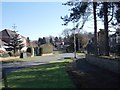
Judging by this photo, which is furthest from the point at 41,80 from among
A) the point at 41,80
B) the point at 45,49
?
the point at 45,49

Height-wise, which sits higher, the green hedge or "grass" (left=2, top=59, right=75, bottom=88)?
the green hedge

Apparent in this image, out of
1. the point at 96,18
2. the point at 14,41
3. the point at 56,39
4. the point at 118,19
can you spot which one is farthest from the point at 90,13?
the point at 56,39

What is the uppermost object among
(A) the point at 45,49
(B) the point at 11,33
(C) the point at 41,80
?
(B) the point at 11,33

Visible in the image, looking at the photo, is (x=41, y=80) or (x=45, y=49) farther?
(x=45, y=49)

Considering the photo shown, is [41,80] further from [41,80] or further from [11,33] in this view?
[11,33]

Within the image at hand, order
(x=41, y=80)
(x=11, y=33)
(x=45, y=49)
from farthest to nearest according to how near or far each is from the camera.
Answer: (x=11, y=33) → (x=45, y=49) → (x=41, y=80)

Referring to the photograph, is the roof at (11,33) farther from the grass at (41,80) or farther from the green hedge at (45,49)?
the grass at (41,80)

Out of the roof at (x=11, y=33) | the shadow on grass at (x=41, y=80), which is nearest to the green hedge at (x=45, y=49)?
the roof at (x=11, y=33)

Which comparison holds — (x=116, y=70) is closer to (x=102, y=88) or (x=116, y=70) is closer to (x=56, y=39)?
(x=102, y=88)

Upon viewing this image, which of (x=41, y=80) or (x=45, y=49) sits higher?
(x=45, y=49)

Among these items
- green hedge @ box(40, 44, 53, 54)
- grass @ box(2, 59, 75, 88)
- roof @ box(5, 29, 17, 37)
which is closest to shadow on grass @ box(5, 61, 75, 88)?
grass @ box(2, 59, 75, 88)

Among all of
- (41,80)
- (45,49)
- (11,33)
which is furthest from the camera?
(11,33)

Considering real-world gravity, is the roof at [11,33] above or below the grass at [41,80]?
above

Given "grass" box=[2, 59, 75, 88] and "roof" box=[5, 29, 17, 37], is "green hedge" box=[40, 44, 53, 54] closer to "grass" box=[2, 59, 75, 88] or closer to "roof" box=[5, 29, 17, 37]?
"roof" box=[5, 29, 17, 37]
